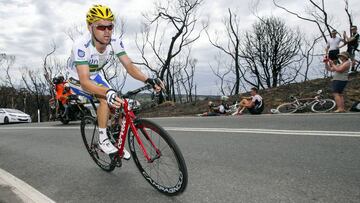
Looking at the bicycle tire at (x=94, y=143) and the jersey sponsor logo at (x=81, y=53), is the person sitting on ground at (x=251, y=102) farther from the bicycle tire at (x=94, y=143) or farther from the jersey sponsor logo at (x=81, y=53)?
the jersey sponsor logo at (x=81, y=53)

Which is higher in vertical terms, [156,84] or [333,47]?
[333,47]

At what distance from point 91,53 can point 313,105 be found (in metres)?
10.1

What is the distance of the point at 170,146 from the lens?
3205 mm

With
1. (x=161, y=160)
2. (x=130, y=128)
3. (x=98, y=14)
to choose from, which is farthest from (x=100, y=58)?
(x=161, y=160)

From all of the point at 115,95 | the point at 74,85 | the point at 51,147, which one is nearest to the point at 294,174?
the point at 115,95

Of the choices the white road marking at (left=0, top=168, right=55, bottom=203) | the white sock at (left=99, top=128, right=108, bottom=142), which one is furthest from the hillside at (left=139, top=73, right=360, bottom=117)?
the white road marking at (left=0, top=168, right=55, bottom=203)

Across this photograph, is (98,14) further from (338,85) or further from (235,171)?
(338,85)

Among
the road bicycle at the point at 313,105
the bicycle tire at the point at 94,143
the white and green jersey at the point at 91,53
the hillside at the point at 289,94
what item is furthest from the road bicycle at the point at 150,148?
the hillside at the point at 289,94

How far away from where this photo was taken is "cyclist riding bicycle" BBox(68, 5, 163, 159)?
378cm

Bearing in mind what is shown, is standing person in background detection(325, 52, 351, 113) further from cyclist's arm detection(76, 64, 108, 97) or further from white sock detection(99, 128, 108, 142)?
cyclist's arm detection(76, 64, 108, 97)

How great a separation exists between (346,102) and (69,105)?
10849 millimetres

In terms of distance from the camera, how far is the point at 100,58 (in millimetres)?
4223

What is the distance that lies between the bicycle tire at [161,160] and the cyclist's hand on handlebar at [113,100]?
0.39 metres

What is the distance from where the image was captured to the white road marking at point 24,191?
140 inches
